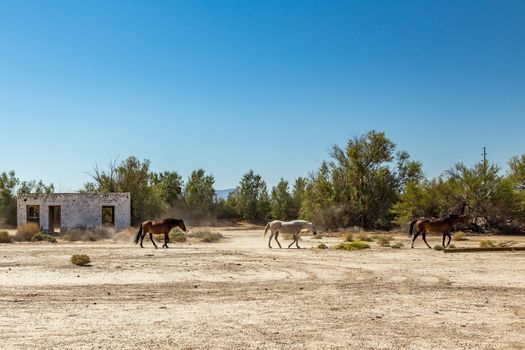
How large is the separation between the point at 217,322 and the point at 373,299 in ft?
12.7

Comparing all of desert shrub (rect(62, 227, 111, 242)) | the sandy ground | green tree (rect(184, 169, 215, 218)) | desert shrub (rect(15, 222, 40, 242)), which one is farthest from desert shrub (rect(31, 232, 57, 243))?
green tree (rect(184, 169, 215, 218))

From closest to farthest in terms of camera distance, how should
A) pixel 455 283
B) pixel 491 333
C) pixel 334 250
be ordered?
pixel 491 333, pixel 455 283, pixel 334 250

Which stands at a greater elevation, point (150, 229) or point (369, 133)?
point (369, 133)

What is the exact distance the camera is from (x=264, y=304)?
12.0m

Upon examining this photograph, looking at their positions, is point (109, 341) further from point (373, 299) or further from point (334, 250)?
point (334, 250)

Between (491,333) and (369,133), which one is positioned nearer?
(491,333)

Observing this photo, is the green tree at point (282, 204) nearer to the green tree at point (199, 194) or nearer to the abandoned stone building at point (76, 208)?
the green tree at point (199, 194)

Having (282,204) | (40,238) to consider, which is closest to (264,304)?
(40,238)

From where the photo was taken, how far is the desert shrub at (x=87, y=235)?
117 ft

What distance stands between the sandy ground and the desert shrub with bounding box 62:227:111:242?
1481cm

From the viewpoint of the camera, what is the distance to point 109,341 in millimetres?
8844

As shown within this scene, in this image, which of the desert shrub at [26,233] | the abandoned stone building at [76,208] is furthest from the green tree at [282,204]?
the desert shrub at [26,233]

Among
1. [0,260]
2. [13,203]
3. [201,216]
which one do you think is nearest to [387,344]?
[0,260]

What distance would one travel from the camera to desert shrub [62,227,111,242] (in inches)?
1409
